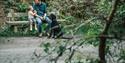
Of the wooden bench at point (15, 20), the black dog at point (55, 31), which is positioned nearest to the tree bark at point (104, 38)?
the black dog at point (55, 31)

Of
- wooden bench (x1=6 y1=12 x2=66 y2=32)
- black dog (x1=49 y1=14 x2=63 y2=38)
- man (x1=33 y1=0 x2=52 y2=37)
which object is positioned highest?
black dog (x1=49 y1=14 x2=63 y2=38)

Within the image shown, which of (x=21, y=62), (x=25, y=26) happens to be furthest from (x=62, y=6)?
(x=21, y=62)

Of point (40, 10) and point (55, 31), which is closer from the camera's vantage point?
point (55, 31)

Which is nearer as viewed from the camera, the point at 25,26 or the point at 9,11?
the point at 25,26

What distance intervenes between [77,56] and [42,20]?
14.9 m

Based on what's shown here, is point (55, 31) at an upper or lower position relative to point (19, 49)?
upper

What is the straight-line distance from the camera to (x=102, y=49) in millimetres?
4965

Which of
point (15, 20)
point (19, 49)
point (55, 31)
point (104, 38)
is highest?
point (104, 38)

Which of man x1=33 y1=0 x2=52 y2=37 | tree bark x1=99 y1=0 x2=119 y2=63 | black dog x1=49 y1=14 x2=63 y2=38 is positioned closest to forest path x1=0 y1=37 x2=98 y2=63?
black dog x1=49 y1=14 x2=63 y2=38

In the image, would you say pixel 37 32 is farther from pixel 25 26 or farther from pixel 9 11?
pixel 9 11

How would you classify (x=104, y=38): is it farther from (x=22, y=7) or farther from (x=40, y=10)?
(x=22, y=7)

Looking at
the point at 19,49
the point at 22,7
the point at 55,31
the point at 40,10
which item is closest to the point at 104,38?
the point at 55,31

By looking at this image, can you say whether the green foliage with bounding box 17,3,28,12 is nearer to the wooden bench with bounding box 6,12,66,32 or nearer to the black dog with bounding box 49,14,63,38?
the wooden bench with bounding box 6,12,66,32

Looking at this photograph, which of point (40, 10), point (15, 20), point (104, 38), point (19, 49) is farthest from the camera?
point (15, 20)
